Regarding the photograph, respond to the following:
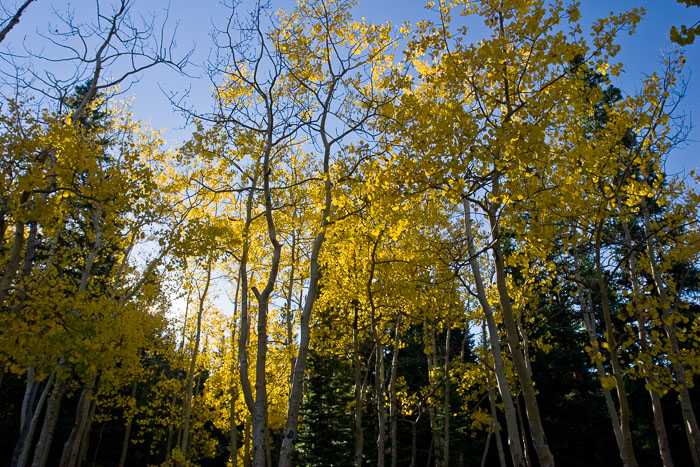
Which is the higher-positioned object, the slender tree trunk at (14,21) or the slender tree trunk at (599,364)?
the slender tree trunk at (14,21)

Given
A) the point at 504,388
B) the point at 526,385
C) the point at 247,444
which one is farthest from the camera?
the point at 247,444

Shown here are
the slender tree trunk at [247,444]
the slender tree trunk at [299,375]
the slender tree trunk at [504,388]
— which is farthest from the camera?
the slender tree trunk at [247,444]

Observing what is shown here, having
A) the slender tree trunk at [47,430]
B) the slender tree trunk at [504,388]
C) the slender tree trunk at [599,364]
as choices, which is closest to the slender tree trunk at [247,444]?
the slender tree trunk at [47,430]

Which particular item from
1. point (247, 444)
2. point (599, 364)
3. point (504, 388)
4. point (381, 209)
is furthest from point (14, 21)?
point (247, 444)

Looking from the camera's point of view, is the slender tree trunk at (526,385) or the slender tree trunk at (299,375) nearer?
the slender tree trunk at (526,385)

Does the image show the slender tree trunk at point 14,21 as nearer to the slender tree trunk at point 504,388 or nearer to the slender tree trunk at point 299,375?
the slender tree trunk at point 299,375

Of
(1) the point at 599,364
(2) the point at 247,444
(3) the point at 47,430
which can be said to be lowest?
(2) the point at 247,444

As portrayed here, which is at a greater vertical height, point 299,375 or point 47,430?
point 299,375

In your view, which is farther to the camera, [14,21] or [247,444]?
[247,444]

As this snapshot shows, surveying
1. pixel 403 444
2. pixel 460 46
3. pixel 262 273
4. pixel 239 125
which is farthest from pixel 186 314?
pixel 460 46

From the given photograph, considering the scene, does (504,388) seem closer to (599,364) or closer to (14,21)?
(599,364)

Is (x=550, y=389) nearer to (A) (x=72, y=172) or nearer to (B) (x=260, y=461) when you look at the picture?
(B) (x=260, y=461)

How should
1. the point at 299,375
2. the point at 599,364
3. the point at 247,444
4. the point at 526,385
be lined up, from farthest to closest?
the point at 247,444, the point at 599,364, the point at 299,375, the point at 526,385

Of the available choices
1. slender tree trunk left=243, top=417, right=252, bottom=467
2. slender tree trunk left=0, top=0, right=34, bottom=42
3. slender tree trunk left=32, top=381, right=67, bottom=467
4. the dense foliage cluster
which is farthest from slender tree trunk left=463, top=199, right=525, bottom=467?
slender tree trunk left=243, top=417, right=252, bottom=467
